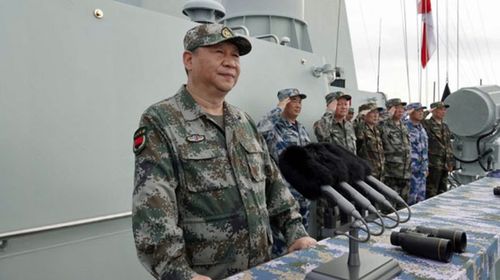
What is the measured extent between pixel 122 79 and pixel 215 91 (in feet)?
3.91

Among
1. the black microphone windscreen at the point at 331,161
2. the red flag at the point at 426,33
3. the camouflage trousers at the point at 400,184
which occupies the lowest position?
the camouflage trousers at the point at 400,184

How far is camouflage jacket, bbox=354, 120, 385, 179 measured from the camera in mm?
5055

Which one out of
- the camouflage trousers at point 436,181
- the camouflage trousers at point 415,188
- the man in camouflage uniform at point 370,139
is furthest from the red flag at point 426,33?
the man in camouflage uniform at point 370,139

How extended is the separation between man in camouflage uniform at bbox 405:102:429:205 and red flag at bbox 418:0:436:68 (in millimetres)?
4623

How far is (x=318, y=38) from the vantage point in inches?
311

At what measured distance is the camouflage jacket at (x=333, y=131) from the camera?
4152mm

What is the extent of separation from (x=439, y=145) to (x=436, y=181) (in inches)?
24.0

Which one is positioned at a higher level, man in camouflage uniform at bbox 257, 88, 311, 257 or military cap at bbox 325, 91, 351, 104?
military cap at bbox 325, 91, 351, 104

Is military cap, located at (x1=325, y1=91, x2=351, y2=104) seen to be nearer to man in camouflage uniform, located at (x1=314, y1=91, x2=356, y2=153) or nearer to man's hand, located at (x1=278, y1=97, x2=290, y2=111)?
man in camouflage uniform, located at (x1=314, y1=91, x2=356, y2=153)

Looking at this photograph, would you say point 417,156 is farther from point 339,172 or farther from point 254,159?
point 339,172

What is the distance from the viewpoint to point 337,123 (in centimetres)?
448

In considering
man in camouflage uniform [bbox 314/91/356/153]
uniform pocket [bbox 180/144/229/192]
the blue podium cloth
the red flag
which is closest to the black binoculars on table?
the blue podium cloth

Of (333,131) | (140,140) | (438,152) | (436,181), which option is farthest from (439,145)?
(140,140)

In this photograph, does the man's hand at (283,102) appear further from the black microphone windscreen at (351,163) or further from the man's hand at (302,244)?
the black microphone windscreen at (351,163)
